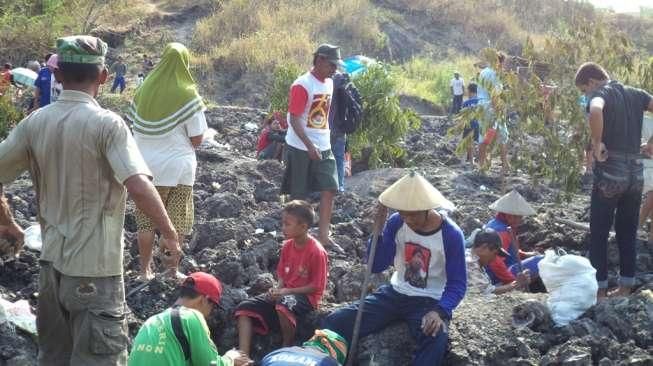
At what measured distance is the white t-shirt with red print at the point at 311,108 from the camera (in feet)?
23.2

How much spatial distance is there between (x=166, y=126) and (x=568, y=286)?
265 cm

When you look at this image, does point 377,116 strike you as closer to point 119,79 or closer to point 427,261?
point 427,261

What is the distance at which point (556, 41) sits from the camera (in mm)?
8477

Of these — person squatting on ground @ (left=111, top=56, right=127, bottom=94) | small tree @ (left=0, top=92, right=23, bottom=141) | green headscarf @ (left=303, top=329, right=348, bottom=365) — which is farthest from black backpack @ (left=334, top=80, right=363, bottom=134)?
person squatting on ground @ (left=111, top=56, right=127, bottom=94)

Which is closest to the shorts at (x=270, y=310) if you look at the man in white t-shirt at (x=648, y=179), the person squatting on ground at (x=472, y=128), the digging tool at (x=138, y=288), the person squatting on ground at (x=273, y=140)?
the digging tool at (x=138, y=288)

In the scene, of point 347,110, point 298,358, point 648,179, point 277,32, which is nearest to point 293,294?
point 298,358

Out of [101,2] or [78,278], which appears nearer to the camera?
[78,278]

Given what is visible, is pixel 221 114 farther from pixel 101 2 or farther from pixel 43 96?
pixel 101 2

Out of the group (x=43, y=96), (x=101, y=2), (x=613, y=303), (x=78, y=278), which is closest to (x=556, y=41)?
(x=613, y=303)

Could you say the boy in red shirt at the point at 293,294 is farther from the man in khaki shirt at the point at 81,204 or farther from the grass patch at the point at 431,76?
the grass patch at the point at 431,76

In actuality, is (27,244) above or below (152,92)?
below

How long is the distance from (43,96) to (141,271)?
7982 millimetres

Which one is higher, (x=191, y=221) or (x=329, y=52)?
(x=329, y=52)

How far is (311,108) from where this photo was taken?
23.5 ft
